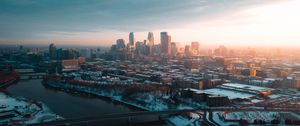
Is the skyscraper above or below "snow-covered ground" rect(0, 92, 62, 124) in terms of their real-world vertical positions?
→ above

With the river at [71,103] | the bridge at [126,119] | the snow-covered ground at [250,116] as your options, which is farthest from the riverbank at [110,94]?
the snow-covered ground at [250,116]

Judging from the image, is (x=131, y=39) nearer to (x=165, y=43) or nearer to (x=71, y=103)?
(x=165, y=43)

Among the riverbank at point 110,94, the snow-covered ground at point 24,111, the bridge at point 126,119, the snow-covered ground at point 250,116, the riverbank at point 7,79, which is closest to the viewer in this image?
the bridge at point 126,119

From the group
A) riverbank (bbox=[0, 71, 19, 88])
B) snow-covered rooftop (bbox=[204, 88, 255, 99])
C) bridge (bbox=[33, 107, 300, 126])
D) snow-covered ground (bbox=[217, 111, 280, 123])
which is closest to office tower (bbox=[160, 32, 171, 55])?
riverbank (bbox=[0, 71, 19, 88])

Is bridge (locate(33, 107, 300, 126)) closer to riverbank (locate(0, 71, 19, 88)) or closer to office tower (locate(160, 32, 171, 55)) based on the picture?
riverbank (locate(0, 71, 19, 88))

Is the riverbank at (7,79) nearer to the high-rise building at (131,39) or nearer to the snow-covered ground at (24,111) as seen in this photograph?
the snow-covered ground at (24,111)

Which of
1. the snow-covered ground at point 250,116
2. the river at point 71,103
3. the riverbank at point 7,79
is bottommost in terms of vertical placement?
the snow-covered ground at point 250,116

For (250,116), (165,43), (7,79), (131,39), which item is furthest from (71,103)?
(131,39)

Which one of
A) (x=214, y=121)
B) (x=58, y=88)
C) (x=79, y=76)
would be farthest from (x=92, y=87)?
(x=214, y=121)
